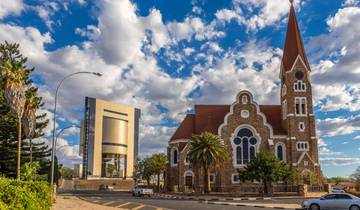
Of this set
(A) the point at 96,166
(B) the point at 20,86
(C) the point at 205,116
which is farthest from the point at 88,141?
(B) the point at 20,86

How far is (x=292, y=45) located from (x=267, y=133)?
645 inches

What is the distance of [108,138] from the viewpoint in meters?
146

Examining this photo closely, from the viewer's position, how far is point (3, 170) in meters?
53.9

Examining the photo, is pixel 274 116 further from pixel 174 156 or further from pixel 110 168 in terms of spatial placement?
pixel 110 168

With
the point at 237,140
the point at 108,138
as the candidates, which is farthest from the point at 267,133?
the point at 108,138

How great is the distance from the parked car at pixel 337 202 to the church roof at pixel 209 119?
43608 millimetres

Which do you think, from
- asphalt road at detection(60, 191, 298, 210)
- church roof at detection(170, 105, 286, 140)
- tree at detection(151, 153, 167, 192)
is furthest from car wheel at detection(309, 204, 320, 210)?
tree at detection(151, 153, 167, 192)

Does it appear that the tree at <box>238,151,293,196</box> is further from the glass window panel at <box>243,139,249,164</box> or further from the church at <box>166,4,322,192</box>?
the glass window panel at <box>243,139,249,164</box>

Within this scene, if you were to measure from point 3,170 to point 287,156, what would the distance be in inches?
1754

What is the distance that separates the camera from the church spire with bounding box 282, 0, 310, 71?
70188mm

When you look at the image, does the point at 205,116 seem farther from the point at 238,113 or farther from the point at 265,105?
the point at 265,105

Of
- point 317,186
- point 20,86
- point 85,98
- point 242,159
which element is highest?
point 85,98

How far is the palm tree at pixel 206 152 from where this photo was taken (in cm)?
5733

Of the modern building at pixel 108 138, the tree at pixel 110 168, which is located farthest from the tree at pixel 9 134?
the tree at pixel 110 168
